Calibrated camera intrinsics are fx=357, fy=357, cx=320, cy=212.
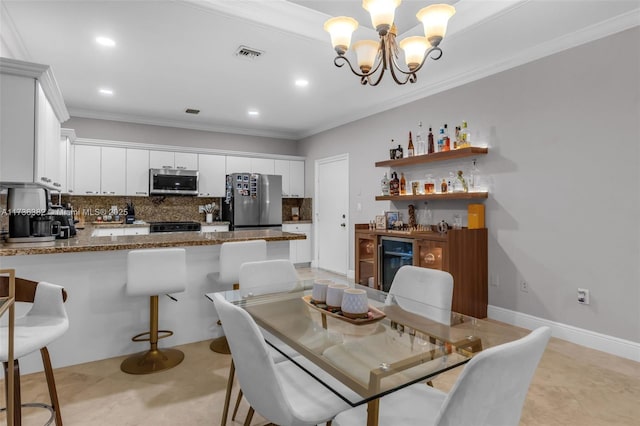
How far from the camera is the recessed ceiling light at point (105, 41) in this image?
10.3 ft

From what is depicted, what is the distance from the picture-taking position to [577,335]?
3098mm

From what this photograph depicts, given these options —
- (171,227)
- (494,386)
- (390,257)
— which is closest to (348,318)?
(494,386)

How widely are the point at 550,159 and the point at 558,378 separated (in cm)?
188

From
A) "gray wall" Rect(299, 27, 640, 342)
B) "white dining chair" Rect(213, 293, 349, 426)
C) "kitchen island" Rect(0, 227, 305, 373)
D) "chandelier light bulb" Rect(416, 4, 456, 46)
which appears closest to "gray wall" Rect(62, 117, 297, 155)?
"kitchen island" Rect(0, 227, 305, 373)

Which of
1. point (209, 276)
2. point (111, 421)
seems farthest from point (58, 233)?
point (111, 421)

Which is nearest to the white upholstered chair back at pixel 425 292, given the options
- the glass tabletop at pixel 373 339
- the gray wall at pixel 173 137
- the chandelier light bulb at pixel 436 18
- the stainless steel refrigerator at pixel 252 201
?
the glass tabletop at pixel 373 339

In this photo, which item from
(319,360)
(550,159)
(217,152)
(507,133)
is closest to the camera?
(319,360)

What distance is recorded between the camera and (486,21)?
112 inches

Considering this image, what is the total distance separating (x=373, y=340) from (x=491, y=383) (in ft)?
1.87

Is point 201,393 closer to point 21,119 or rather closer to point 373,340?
point 373,340

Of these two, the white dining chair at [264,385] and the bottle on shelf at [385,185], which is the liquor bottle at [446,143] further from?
the white dining chair at [264,385]

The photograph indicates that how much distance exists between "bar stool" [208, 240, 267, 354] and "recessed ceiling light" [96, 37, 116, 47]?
2122 mm

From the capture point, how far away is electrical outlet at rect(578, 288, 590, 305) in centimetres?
303

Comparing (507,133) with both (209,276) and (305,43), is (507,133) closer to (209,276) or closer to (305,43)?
(305,43)
